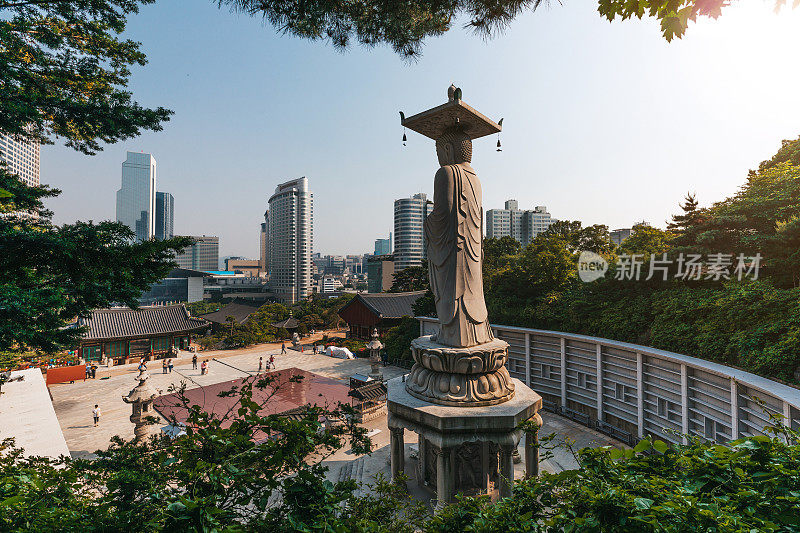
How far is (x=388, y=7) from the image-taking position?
567cm

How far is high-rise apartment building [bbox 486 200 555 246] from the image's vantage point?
9250 cm

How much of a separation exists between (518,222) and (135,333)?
90.0m

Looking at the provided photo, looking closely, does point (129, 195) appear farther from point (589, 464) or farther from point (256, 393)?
point (589, 464)

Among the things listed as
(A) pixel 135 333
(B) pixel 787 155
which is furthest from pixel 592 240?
(A) pixel 135 333

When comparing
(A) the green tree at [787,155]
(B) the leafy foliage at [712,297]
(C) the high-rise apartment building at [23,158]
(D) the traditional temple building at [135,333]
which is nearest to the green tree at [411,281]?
(D) the traditional temple building at [135,333]

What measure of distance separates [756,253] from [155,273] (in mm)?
16101

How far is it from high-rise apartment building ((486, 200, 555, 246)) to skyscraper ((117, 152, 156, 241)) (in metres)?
95.7

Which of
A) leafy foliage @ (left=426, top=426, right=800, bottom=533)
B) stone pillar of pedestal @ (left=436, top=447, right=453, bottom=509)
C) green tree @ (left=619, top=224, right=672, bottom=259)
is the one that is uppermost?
green tree @ (left=619, top=224, right=672, bottom=259)

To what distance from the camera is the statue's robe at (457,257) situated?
8.66m

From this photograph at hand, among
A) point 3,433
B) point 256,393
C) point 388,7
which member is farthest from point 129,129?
point 256,393

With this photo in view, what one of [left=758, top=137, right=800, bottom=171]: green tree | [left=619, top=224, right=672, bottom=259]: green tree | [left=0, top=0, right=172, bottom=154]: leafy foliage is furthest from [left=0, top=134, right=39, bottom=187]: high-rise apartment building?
[left=758, top=137, right=800, bottom=171]: green tree

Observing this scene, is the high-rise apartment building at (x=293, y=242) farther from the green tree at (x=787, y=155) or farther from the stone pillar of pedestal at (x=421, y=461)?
the green tree at (x=787, y=155)

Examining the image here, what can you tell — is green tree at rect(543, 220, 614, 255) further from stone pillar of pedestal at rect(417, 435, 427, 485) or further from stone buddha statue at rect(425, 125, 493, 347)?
stone pillar of pedestal at rect(417, 435, 427, 485)

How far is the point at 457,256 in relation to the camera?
28.6 feet
